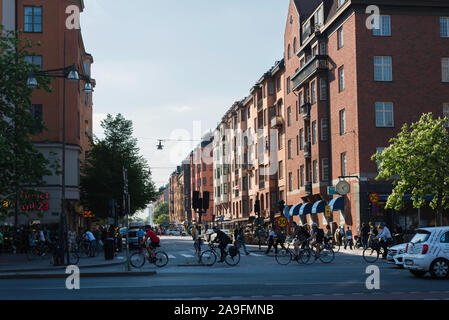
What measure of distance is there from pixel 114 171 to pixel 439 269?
133 ft

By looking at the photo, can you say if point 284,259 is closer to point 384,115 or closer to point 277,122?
point 384,115

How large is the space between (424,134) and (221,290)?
884 inches

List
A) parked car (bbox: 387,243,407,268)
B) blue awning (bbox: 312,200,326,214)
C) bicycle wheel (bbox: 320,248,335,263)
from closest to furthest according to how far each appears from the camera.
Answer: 1. parked car (bbox: 387,243,407,268)
2. bicycle wheel (bbox: 320,248,335,263)
3. blue awning (bbox: 312,200,326,214)

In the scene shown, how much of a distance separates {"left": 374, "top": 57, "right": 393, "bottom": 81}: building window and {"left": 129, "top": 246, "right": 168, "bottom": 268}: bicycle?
2397 centimetres

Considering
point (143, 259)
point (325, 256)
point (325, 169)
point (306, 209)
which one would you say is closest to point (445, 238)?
point (325, 256)

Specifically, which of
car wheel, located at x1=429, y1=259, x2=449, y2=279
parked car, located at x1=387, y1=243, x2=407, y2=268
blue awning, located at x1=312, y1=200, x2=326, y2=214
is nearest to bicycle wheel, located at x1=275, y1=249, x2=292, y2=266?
parked car, located at x1=387, y1=243, x2=407, y2=268

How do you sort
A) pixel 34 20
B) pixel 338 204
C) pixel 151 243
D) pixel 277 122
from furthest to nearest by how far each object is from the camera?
pixel 277 122 < pixel 34 20 < pixel 338 204 < pixel 151 243

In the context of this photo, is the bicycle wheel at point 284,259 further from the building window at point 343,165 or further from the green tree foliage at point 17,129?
the building window at point 343,165

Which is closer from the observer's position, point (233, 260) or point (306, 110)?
point (233, 260)

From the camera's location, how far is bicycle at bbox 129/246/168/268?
1002 inches

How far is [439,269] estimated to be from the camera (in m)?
18.1

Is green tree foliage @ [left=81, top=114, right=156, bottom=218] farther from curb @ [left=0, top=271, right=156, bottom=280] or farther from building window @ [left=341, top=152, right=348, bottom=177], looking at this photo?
curb @ [left=0, top=271, right=156, bottom=280]

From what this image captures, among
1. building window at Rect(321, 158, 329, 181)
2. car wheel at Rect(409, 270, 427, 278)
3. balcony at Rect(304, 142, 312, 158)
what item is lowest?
car wheel at Rect(409, 270, 427, 278)

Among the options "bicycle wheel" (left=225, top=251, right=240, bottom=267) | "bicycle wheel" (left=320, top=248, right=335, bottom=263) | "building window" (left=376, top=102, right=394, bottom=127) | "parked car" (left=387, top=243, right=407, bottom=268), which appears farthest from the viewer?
"building window" (left=376, top=102, right=394, bottom=127)
